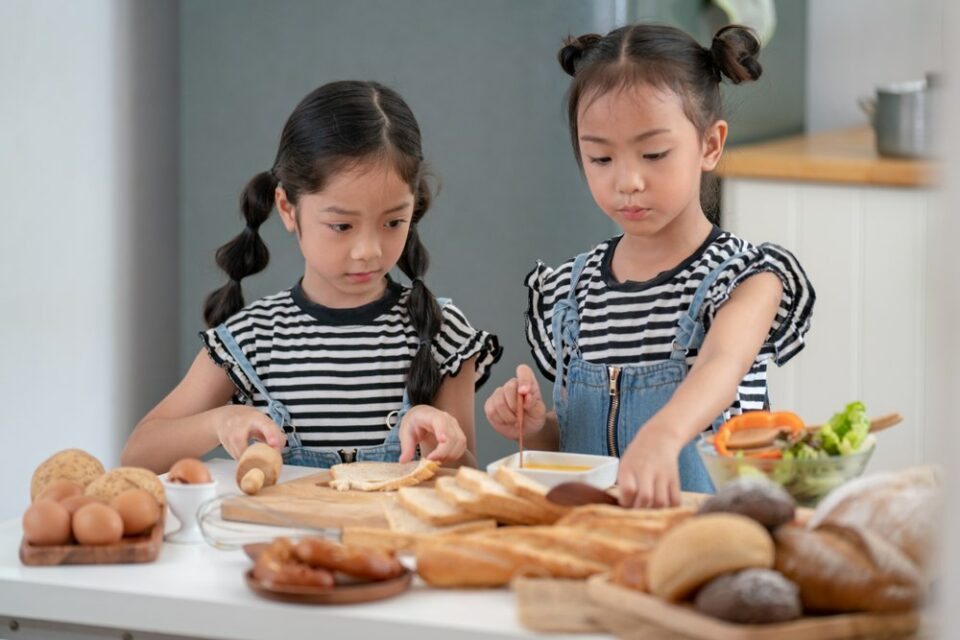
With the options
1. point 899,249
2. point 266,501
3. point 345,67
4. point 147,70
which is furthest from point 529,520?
point 899,249

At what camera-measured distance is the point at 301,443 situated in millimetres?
1684

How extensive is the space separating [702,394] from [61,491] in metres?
0.61

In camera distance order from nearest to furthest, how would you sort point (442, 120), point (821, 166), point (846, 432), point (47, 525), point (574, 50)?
1. point (47, 525)
2. point (846, 432)
3. point (574, 50)
4. point (442, 120)
5. point (821, 166)

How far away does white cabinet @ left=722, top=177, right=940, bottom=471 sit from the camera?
105 inches

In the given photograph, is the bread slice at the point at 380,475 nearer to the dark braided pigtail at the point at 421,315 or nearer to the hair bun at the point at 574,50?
the dark braided pigtail at the point at 421,315

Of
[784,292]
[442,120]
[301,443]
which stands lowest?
[301,443]

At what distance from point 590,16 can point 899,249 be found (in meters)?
0.91

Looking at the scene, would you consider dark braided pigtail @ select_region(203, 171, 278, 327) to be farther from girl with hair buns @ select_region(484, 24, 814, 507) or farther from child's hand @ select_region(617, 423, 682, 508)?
child's hand @ select_region(617, 423, 682, 508)

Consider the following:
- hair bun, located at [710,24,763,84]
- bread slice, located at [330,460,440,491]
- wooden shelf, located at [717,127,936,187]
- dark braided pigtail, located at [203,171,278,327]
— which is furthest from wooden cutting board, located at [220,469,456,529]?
wooden shelf, located at [717,127,936,187]

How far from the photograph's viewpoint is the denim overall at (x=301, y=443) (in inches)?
64.4

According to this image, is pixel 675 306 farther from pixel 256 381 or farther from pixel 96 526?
pixel 96 526

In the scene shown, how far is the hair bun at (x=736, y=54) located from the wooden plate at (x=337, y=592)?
86 centimetres

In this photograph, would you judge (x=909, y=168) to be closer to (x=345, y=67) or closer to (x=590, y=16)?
(x=590, y=16)

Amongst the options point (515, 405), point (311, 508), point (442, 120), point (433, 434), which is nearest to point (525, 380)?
point (515, 405)
